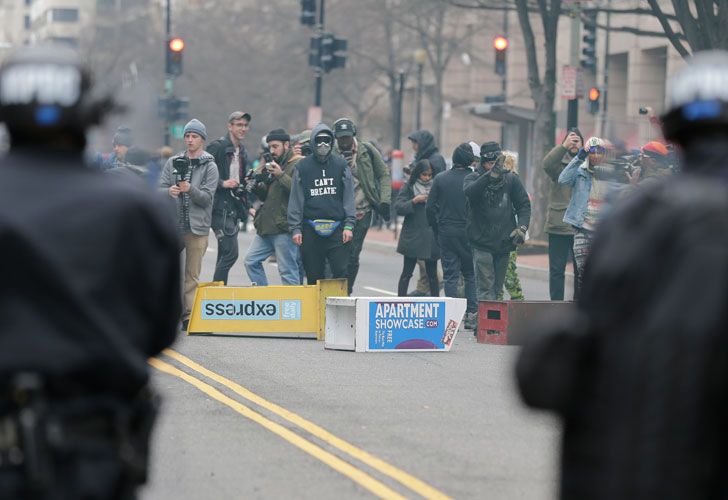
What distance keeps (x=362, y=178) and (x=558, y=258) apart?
216 cm

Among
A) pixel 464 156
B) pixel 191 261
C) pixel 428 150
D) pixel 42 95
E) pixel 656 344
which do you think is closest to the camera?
pixel 656 344

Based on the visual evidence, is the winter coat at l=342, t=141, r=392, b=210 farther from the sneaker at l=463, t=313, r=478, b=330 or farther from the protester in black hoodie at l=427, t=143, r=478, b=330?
the sneaker at l=463, t=313, r=478, b=330

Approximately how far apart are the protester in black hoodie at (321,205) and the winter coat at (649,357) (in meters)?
11.8

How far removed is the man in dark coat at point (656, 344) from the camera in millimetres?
3689

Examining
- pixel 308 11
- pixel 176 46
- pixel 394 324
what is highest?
pixel 308 11

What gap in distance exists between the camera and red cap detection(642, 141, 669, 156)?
16234 millimetres

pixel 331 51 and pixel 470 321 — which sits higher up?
pixel 331 51

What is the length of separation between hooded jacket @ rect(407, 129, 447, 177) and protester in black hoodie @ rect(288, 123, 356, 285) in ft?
7.31

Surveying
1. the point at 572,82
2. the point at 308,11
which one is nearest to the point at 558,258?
the point at 572,82

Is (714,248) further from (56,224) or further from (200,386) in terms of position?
(200,386)

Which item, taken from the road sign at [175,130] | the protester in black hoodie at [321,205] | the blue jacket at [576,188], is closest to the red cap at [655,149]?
the blue jacket at [576,188]

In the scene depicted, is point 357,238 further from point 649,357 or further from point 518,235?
point 649,357

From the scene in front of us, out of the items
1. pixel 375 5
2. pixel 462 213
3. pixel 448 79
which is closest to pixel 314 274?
pixel 462 213

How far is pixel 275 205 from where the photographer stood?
16.5 metres
